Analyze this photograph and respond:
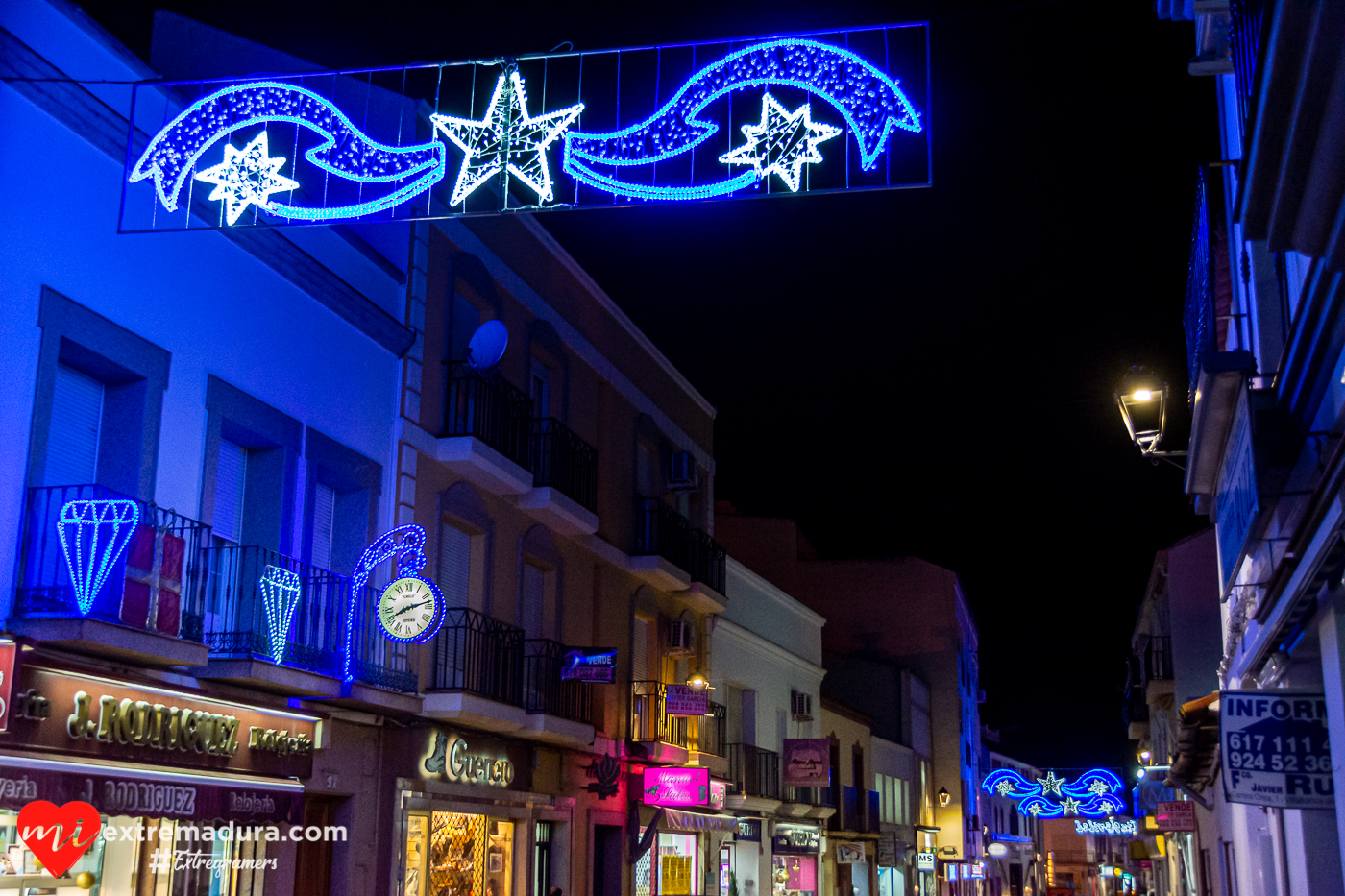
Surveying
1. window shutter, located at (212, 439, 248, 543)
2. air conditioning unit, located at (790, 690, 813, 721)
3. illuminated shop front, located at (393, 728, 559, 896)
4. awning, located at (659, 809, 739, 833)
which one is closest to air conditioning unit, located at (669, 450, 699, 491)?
awning, located at (659, 809, 739, 833)

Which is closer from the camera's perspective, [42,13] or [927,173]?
[927,173]

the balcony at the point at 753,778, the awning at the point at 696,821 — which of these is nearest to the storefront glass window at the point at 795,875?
the balcony at the point at 753,778

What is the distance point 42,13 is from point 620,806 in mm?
14088

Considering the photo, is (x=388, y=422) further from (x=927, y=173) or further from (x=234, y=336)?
(x=927, y=173)

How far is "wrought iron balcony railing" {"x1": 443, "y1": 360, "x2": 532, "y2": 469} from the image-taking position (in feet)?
52.6

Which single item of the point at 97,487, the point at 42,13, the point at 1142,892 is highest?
the point at 42,13

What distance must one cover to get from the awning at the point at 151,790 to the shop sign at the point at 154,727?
0.11 m

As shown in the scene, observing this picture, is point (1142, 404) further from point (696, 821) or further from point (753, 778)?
point (753, 778)

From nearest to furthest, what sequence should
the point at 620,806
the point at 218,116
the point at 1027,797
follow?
the point at 218,116 → the point at 620,806 → the point at 1027,797

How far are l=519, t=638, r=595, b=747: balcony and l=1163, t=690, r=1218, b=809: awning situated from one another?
295 inches

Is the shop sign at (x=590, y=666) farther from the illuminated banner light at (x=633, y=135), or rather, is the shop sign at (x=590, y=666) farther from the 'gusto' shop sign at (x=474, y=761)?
the illuminated banner light at (x=633, y=135)

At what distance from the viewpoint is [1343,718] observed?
312 inches

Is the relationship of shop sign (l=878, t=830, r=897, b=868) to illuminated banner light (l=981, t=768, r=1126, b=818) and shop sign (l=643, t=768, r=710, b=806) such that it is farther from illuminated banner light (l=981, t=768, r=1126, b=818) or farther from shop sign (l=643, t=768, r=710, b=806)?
shop sign (l=643, t=768, r=710, b=806)

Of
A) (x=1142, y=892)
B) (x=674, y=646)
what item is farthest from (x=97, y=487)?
(x=1142, y=892)
